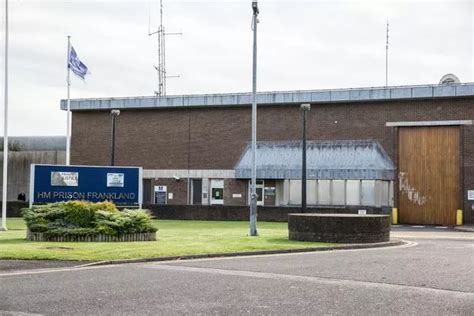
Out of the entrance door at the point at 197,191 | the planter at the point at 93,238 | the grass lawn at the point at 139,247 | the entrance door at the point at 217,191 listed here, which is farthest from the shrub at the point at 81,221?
the entrance door at the point at 197,191

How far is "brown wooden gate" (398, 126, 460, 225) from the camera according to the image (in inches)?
1692

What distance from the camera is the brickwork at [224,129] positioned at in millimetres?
43906

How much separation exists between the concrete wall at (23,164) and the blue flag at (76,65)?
19580 millimetres

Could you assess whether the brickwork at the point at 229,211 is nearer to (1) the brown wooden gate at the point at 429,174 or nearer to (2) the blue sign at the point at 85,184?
(1) the brown wooden gate at the point at 429,174

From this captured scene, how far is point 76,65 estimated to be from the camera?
1455 inches

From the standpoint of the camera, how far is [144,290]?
12.1m

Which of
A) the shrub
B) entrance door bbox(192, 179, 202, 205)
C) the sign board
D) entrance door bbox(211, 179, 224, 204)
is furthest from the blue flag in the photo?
the sign board

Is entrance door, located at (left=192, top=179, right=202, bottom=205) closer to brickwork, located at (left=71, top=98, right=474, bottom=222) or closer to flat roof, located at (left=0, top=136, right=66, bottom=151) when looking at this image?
brickwork, located at (left=71, top=98, right=474, bottom=222)

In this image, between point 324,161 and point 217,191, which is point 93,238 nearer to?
point 324,161

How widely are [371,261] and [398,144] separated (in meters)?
28.6

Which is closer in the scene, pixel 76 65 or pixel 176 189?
pixel 76 65

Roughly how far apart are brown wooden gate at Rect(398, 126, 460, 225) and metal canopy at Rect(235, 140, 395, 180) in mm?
1255

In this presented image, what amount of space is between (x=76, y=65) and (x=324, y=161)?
59.1 ft

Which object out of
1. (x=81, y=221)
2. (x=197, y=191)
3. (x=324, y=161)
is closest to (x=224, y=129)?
(x=197, y=191)
